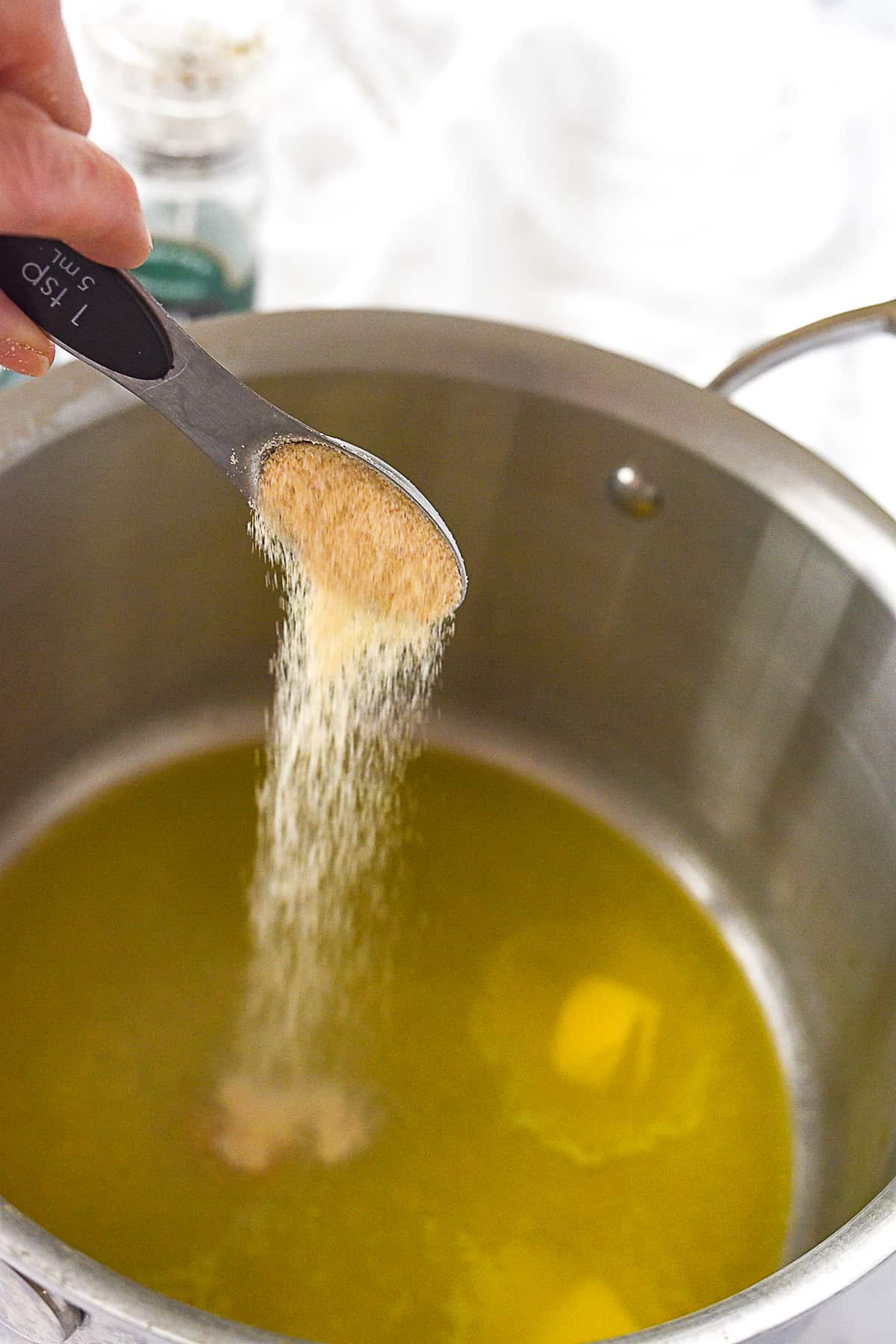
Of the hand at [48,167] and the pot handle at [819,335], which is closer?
the hand at [48,167]

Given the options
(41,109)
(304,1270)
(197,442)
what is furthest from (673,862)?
(41,109)

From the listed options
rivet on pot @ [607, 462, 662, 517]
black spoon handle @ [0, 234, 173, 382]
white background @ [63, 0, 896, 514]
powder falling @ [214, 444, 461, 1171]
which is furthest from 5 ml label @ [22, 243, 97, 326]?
white background @ [63, 0, 896, 514]

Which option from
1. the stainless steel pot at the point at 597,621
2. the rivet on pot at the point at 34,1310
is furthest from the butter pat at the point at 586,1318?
the rivet on pot at the point at 34,1310

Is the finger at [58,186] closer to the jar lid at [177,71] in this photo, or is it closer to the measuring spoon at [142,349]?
the measuring spoon at [142,349]

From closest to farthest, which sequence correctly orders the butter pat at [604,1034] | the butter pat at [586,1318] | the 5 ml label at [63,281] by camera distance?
the 5 ml label at [63,281] < the butter pat at [586,1318] < the butter pat at [604,1034]

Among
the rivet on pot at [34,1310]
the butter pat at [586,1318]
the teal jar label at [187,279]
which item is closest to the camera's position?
the rivet on pot at [34,1310]

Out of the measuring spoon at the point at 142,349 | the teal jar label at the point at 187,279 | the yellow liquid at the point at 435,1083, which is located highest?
the measuring spoon at the point at 142,349
